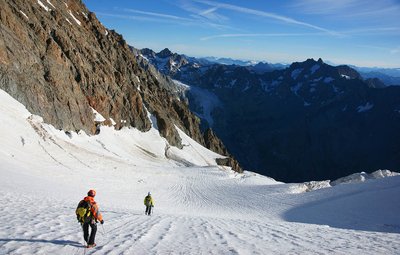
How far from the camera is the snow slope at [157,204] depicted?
12.2 m

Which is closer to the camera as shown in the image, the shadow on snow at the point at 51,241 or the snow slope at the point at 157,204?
the shadow on snow at the point at 51,241

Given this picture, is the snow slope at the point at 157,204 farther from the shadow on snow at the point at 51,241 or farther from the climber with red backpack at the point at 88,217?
the climber with red backpack at the point at 88,217

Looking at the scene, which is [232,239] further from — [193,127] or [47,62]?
[193,127]

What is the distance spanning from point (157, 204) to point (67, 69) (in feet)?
120

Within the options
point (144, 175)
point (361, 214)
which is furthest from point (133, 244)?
point (144, 175)

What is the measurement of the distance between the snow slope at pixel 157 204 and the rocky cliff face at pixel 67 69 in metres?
3.37

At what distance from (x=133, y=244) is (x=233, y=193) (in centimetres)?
3239

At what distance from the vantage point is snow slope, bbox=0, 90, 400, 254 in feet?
40.0

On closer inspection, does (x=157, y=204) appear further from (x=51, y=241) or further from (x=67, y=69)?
(x=67, y=69)

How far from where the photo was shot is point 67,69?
6056 cm

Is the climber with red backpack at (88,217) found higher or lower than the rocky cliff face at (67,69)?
lower

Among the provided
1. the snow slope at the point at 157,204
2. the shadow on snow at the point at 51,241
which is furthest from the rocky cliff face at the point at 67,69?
the shadow on snow at the point at 51,241

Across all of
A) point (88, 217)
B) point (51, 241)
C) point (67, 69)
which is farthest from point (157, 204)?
point (67, 69)

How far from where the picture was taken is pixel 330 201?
32.4 metres
